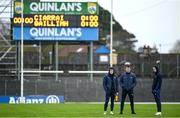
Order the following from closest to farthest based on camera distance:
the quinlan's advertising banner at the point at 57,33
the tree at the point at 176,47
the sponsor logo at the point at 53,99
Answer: the sponsor logo at the point at 53,99 → the quinlan's advertising banner at the point at 57,33 → the tree at the point at 176,47

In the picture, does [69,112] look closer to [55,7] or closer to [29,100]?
[29,100]

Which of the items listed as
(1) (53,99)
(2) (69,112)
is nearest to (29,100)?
(1) (53,99)

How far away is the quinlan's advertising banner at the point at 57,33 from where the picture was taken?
4150 cm

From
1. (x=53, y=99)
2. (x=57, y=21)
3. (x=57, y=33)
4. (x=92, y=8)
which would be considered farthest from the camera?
(x=57, y=33)

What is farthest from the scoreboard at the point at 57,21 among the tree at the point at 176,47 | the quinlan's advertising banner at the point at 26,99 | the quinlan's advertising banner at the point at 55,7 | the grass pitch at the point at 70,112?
the tree at the point at 176,47

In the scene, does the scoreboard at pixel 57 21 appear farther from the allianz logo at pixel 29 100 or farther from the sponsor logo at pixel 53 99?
the allianz logo at pixel 29 100

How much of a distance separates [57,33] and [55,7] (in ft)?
5.69

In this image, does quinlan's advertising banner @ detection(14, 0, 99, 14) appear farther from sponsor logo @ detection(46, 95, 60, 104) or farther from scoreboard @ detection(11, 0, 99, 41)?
sponsor logo @ detection(46, 95, 60, 104)

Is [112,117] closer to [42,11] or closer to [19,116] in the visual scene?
[19,116]

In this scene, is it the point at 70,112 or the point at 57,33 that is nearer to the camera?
the point at 70,112

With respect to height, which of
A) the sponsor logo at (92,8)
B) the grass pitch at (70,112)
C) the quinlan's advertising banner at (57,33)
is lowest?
the grass pitch at (70,112)

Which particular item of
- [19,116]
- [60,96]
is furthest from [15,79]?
[19,116]

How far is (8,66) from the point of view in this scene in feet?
141

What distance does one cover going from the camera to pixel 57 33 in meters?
41.8
